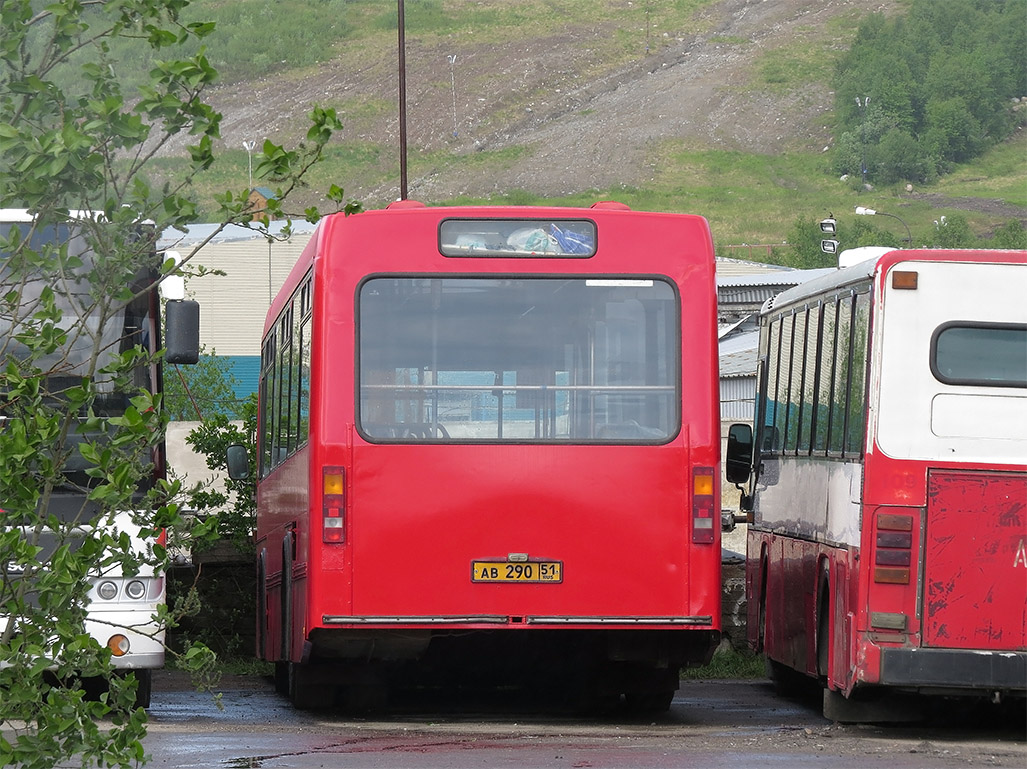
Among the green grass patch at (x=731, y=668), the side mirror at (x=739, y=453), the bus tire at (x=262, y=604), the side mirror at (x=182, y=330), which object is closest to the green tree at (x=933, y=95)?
the green grass patch at (x=731, y=668)

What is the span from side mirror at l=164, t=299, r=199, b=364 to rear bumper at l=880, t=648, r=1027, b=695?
14.2 ft

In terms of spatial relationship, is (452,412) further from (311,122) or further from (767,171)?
(767,171)

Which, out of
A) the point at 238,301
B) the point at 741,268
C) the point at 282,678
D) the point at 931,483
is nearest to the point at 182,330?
the point at 931,483

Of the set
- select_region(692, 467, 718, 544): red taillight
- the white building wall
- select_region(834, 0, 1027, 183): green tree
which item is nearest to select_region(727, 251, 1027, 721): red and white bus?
select_region(692, 467, 718, 544): red taillight

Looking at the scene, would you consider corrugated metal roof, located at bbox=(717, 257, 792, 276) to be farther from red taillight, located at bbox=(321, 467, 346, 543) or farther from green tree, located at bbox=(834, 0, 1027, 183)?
green tree, located at bbox=(834, 0, 1027, 183)

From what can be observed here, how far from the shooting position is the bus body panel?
10.8 m

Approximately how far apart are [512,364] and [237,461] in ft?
23.5

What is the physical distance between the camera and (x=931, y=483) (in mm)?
10906

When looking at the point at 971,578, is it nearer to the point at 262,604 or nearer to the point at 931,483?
the point at 931,483

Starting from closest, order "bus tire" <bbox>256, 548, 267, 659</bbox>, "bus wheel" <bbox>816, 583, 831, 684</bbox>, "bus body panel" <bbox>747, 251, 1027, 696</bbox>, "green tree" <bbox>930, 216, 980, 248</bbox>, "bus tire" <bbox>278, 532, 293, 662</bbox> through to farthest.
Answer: "bus body panel" <bbox>747, 251, 1027, 696</bbox>, "bus wheel" <bbox>816, 583, 831, 684</bbox>, "bus tire" <bbox>278, 532, 293, 662</bbox>, "bus tire" <bbox>256, 548, 267, 659</bbox>, "green tree" <bbox>930, 216, 980, 248</bbox>

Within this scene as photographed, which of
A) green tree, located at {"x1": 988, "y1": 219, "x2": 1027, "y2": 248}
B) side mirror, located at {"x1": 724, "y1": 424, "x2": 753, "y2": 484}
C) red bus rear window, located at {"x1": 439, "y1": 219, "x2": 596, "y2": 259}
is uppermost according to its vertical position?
green tree, located at {"x1": 988, "y1": 219, "x2": 1027, "y2": 248}

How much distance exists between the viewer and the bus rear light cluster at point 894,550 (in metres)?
10.8

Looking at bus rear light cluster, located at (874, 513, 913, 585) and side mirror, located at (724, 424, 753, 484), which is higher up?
side mirror, located at (724, 424, 753, 484)

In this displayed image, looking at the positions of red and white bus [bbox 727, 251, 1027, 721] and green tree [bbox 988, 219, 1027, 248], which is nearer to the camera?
red and white bus [bbox 727, 251, 1027, 721]
